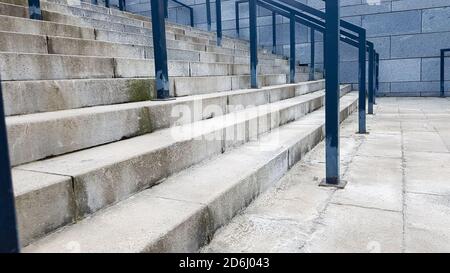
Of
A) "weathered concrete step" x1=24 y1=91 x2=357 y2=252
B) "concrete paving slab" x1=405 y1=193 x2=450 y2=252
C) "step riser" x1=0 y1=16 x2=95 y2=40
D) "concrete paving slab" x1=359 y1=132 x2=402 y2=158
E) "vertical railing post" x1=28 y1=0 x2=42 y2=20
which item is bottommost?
"concrete paving slab" x1=405 y1=193 x2=450 y2=252

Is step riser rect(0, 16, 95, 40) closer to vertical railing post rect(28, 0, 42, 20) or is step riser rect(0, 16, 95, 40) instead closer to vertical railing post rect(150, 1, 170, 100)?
vertical railing post rect(28, 0, 42, 20)

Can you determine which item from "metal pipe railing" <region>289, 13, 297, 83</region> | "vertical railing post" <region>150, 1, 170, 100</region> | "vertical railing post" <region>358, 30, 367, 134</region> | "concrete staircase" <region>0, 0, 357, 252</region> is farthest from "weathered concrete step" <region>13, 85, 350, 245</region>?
"metal pipe railing" <region>289, 13, 297, 83</region>

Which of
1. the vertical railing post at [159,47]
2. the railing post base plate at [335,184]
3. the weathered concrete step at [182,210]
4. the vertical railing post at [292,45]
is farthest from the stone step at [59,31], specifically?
the railing post base plate at [335,184]

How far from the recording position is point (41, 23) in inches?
105

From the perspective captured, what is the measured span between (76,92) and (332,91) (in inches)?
55.0

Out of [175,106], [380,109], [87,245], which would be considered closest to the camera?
[87,245]

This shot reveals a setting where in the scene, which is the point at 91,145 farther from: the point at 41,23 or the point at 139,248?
the point at 41,23

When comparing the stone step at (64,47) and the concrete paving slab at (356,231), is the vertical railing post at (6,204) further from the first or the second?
the stone step at (64,47)

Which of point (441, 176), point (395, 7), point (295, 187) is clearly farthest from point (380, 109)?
point (295, 187)

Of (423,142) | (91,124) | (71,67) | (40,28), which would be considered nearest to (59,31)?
(40,28)

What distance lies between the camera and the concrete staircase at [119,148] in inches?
47.0

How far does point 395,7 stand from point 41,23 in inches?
265

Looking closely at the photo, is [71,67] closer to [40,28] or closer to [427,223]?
[40,28]

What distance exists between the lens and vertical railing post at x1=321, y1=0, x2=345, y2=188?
6.72 ft
